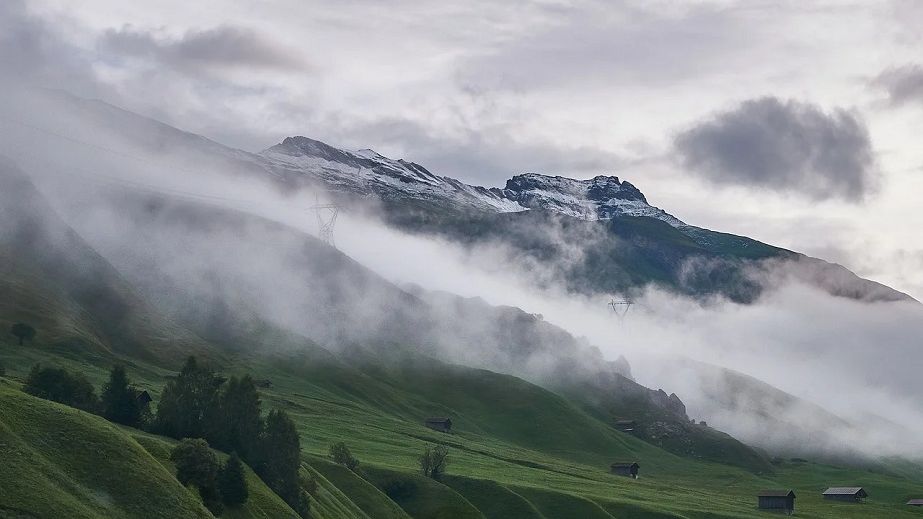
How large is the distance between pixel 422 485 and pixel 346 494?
77.9 ft

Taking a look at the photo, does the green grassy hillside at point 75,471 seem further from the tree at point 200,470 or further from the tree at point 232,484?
the tree at point 232,484

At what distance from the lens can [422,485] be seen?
158 m

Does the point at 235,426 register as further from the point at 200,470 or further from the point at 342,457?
the point at 342,457

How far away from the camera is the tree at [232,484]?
96250mm

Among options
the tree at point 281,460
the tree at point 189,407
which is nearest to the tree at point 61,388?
the tree at point 189,407

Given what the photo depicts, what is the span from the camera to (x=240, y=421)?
11550 centimetres

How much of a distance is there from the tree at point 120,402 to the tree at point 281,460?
14.4 meters

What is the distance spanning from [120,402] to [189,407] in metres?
7.32

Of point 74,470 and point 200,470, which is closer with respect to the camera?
point 74,470

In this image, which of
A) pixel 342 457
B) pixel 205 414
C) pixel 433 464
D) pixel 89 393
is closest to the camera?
pixel 89 393

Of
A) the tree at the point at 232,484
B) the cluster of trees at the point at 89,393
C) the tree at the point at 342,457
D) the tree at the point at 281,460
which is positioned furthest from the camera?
the tree at the point at 342,457

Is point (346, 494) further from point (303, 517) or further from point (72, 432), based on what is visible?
point (72, 432)

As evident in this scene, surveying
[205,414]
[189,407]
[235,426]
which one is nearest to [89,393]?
[189,407]

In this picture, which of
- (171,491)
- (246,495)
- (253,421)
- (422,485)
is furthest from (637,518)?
(171,491)
